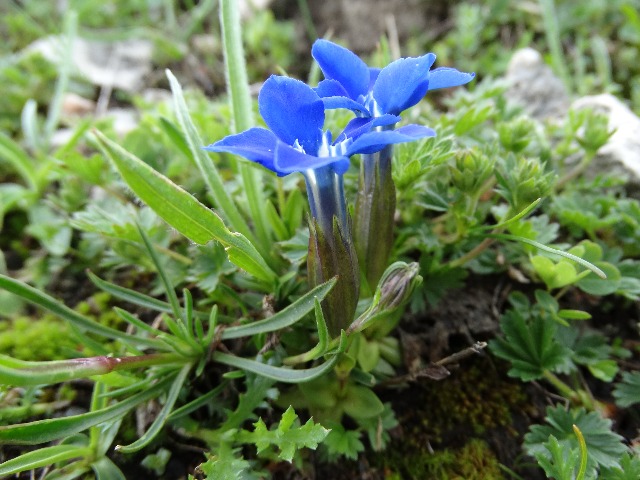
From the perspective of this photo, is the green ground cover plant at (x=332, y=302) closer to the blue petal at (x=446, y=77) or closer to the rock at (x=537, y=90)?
Result: the blue petal at (x=446, y=77)

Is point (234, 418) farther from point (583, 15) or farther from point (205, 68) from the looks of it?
point (583, 15)

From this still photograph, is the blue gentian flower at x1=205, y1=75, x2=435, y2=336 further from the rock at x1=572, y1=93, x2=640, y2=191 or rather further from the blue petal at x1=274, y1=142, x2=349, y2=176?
the rock at x1=572, y1=93, x2=640, y2=191

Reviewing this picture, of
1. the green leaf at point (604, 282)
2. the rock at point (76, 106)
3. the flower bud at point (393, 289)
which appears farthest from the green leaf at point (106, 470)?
the rock at point (76, 106)

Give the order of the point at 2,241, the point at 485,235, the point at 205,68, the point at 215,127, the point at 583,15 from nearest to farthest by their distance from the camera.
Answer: the point at 485,235
the point at 215,127
the point at 2,241
the point at 583,15
the point at 205,68

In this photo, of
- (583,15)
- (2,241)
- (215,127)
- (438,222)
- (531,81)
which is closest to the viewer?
(438,222)

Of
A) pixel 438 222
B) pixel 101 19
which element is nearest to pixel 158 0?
pixel 101 19

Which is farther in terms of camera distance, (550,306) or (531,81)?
(531,81)

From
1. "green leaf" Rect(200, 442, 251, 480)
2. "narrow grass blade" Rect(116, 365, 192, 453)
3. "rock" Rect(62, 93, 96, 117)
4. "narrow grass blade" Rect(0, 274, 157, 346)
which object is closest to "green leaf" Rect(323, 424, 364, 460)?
"green leaf" Rect(200, 442, 251, 480)
